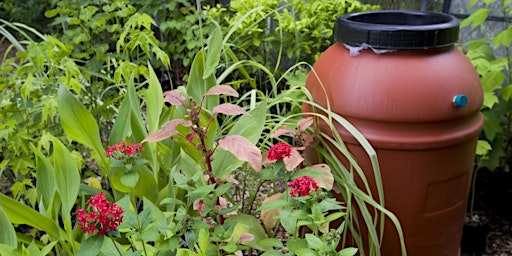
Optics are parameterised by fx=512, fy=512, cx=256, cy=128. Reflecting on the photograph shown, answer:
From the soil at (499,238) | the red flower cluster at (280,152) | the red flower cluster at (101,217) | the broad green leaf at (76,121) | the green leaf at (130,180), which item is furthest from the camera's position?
the soil at (499,238)

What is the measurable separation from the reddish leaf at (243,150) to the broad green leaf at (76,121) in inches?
17.7

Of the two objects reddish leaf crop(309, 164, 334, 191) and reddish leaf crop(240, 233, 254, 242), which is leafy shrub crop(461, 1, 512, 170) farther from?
reddish leaf crop(240, 233, 254, 242)

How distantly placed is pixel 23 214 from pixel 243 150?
625 millimetres

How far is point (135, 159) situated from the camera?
3.82 ft

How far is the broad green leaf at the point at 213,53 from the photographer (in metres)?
1.63

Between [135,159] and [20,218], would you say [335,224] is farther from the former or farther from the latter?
[20,218]

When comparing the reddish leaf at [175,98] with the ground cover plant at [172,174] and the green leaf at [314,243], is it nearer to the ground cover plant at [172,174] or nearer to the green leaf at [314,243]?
the ground cover plant at [172,174]

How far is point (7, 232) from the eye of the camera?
1.32m

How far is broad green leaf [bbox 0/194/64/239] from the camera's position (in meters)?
1.37

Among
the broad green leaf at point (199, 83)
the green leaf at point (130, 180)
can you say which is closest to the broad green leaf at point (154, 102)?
the broad green leaf at point (199, 83)

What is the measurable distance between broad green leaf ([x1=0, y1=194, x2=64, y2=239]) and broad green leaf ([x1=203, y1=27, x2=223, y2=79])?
63 centimetres

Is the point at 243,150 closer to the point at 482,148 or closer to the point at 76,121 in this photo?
the point at 76,121

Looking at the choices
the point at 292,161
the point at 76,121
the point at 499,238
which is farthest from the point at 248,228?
the point at 499,238

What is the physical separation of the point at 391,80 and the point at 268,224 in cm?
54
